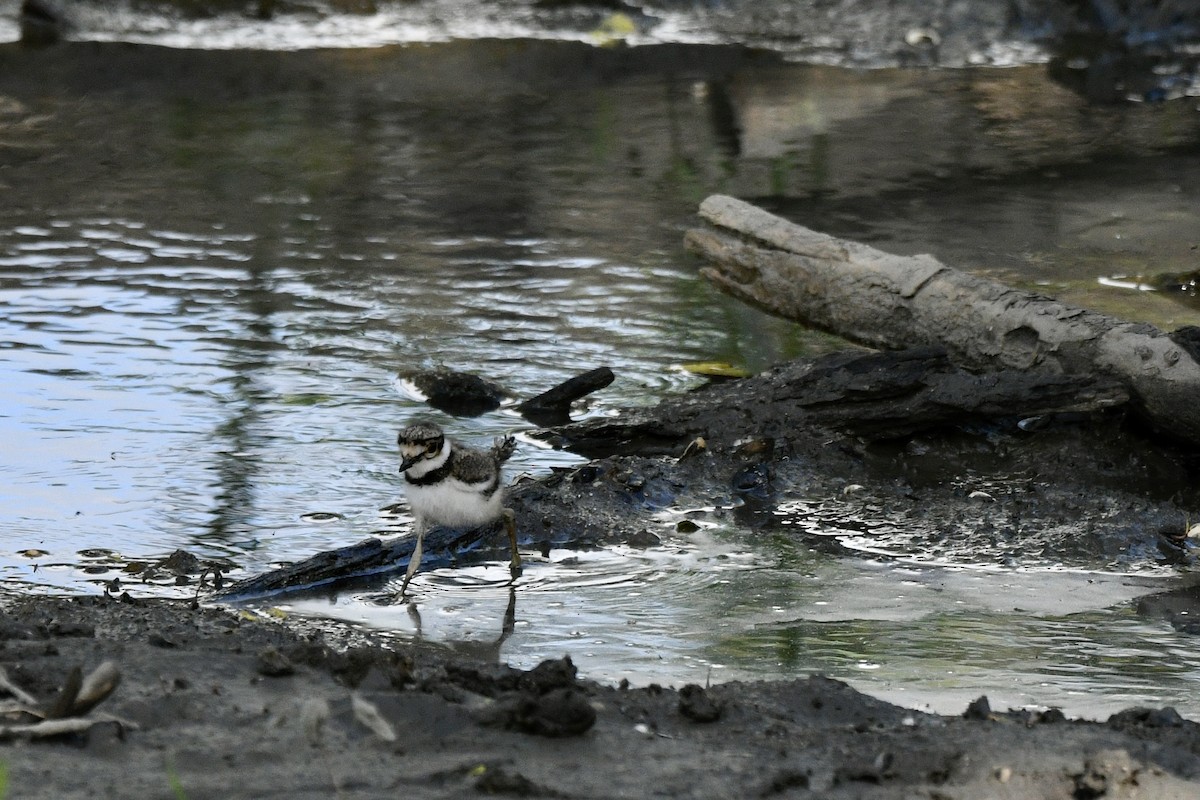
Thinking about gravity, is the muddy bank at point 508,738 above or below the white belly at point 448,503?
above

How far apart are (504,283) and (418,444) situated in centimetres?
416

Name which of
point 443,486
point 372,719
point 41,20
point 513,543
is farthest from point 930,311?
point 41,20

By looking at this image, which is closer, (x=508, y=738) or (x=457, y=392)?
(x=508, y=738)

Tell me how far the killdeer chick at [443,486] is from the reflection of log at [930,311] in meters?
2.46

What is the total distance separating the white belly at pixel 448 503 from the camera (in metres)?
5.69

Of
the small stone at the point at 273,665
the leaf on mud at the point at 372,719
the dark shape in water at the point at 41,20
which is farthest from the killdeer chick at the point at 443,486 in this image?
the dark shape in water at the point at 41,20

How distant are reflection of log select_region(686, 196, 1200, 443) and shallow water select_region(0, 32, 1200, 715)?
1.72ft

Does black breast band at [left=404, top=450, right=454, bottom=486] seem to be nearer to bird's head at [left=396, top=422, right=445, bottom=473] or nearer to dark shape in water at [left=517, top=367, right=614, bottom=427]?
bird's head at [left=396, top=422, right=445, bottom=473]

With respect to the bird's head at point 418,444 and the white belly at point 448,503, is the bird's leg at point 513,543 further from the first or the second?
the bird's head at point 418,444

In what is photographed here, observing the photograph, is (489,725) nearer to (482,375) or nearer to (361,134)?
(482,375)

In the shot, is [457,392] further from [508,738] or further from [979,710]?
[508,738]

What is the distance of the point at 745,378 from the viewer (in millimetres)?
7543

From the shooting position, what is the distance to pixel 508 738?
12.2 feet

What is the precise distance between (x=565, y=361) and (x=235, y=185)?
4.94 meters
